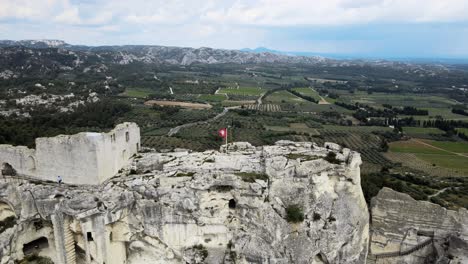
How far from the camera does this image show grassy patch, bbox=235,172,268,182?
Result: 22.9 metres

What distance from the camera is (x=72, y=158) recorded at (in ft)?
76.0

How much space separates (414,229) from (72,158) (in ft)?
85.4

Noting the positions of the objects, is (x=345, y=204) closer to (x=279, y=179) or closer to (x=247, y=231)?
(x=279, y=179)

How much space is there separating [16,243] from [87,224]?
547cm

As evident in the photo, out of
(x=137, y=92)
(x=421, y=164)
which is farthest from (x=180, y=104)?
(x=421, y=164)

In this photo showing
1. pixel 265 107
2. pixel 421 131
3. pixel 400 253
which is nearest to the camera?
pixel 400 253

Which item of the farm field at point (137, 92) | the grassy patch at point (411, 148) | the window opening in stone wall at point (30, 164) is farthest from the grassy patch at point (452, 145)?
the farm field at point (137, 92)

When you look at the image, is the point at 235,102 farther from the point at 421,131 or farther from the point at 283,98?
the point at 421,131

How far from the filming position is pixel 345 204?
24.7 metres

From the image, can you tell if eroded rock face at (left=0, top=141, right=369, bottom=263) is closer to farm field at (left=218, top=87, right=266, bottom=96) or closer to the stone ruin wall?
the stone ruin wall

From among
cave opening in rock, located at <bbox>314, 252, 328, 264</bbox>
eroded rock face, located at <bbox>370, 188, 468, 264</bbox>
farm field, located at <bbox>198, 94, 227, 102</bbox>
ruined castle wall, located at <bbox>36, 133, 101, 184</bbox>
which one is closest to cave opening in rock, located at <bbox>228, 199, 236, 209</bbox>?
cave opening in rock, located at <bbox>314, 252, 328, 264</bbox>

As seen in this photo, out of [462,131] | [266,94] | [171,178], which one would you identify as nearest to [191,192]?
[171,178]

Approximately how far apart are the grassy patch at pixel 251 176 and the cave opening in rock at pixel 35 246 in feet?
46.7

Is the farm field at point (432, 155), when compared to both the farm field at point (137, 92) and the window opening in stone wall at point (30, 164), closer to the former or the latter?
the window opening in stone wall at point (30, 164)
